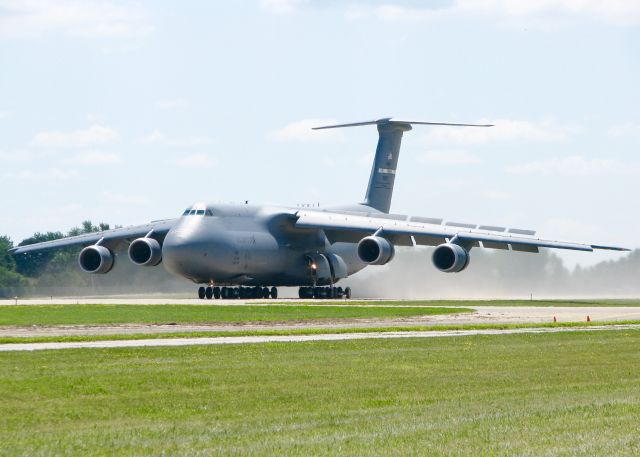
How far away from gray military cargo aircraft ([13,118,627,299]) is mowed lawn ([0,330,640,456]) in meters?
29.1

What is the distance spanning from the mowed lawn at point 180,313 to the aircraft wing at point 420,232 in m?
10.5

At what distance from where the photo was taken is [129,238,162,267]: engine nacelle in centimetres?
5547

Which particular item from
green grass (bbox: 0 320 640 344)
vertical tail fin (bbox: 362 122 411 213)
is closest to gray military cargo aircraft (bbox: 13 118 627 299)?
vertical tail fin (bbox: 362 122 411 213)

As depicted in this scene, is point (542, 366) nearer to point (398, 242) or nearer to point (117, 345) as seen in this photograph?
point (117, 345)

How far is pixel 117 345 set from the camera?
Result: 949 inches

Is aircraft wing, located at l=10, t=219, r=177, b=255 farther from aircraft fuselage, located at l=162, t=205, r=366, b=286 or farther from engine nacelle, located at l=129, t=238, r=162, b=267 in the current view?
aircraft fuselage, located at l=162, t=205, r=366, b=286

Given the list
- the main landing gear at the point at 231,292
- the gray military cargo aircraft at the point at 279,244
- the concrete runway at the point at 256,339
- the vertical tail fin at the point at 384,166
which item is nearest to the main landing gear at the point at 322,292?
the gray military cargo aircraft at the point at 279,244

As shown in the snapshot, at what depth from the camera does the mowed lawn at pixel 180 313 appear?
34.8 meters

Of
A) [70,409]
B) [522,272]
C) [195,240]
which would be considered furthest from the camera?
[522,272]

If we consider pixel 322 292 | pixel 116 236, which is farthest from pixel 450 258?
pixel 116 236

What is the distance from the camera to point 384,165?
66438 millimetres

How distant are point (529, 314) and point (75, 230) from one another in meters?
46.1

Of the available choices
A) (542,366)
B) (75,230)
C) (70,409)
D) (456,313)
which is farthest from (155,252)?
(70,409)

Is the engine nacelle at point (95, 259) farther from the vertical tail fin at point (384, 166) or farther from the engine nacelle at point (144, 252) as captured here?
the vertical tail fin at point (384, 166)
